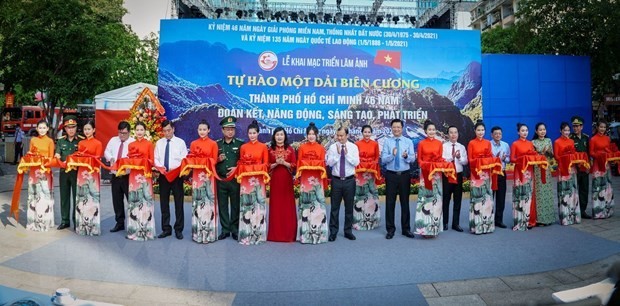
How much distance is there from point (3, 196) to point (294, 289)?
646cm

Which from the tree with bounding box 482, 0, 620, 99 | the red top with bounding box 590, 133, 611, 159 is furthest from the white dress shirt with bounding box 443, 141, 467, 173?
the tree with bounding box 482, 0, 620, 99

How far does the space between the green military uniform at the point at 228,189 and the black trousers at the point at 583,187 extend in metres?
4.10

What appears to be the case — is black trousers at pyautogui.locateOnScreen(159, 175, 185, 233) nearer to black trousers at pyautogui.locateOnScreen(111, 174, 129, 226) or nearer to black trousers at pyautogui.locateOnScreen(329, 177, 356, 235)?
black trousers at pyautogui.locateOnScreen(111, 174, 129, 226)

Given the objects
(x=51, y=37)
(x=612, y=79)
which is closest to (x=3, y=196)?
(x=51, y=37)

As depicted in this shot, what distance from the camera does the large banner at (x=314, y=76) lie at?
752 cm

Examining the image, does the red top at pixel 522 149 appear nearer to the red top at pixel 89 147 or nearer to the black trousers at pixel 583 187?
the black trousers at pixel 583 187

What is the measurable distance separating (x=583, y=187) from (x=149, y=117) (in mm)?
6588

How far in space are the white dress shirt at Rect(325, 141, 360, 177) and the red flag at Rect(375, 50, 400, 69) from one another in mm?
3526

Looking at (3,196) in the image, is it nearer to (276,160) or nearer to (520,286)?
(276,160)

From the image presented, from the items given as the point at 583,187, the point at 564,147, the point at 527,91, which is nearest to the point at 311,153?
Result: the point at 564,147

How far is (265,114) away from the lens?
7672 millimetres

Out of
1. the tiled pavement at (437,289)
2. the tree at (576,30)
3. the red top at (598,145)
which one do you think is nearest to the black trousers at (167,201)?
the tiled pavement at (437,289)

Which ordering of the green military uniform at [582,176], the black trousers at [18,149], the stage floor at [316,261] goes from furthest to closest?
the black trousers at [18,149] < the green military uniform at [582,176] < the stage floor at [316,261]

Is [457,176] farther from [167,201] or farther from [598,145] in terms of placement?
[167,201]
